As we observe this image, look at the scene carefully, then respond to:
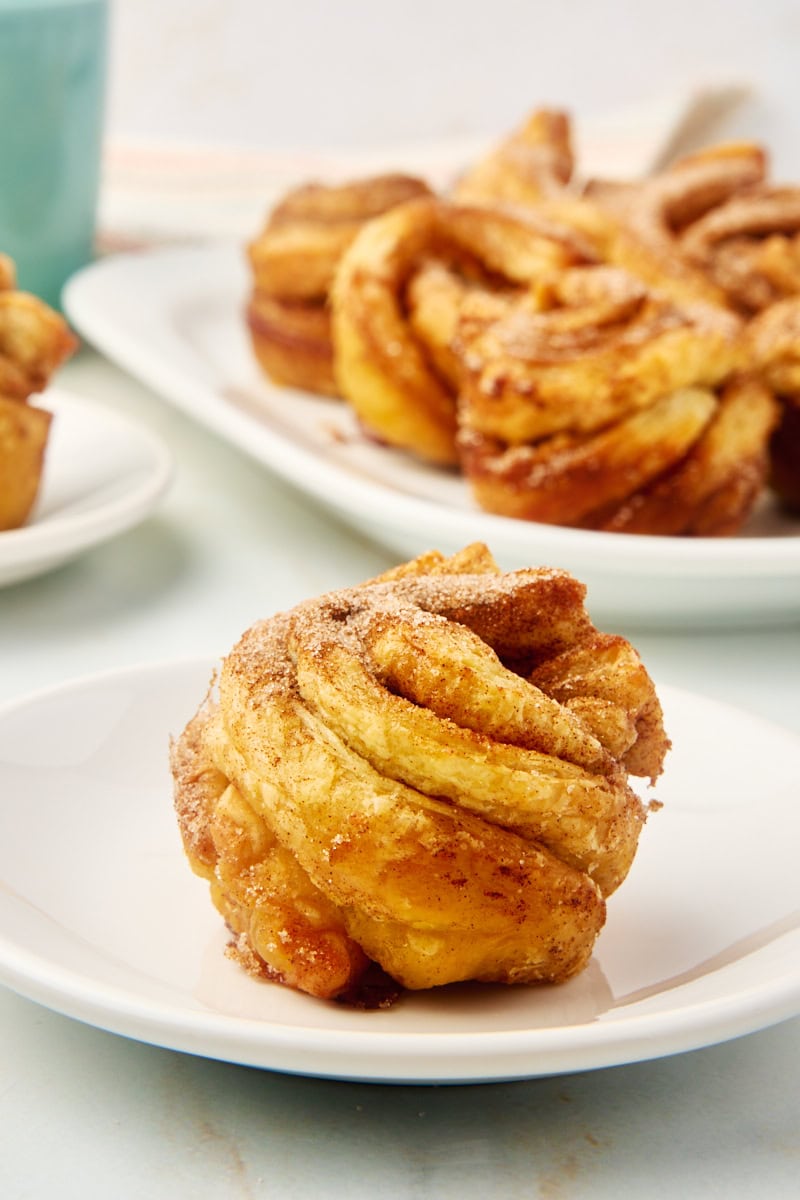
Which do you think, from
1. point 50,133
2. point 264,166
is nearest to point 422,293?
point 50,133

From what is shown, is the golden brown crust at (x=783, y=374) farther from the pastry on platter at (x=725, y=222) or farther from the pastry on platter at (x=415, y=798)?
the pastry on platter at (x=415, y=798)

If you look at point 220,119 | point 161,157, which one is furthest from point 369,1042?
point 220,119

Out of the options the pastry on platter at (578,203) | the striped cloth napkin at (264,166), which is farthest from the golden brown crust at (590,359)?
the striped cloth napkin at (264,166)

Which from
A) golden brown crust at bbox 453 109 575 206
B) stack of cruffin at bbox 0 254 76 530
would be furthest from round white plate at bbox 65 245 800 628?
golden brown crust at bbox 453 109 575 206

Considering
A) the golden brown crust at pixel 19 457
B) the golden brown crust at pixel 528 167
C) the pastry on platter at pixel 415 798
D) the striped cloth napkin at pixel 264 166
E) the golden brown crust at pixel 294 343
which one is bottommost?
the striped cloth napkin at pixel 264 166

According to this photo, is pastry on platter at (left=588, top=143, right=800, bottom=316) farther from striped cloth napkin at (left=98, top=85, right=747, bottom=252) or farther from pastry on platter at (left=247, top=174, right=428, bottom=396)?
striped cloth napkin at (left=98, top=85, right=747, bottom=252)

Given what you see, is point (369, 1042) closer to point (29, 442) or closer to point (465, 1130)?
point (465, 1130)

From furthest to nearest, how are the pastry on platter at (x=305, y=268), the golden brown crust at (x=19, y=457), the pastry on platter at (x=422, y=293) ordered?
the pastry on platter at (x=305, y=268)
the pastry on platter at (x=422, y=293)
the golden brown crust at (x=19, y=457)
